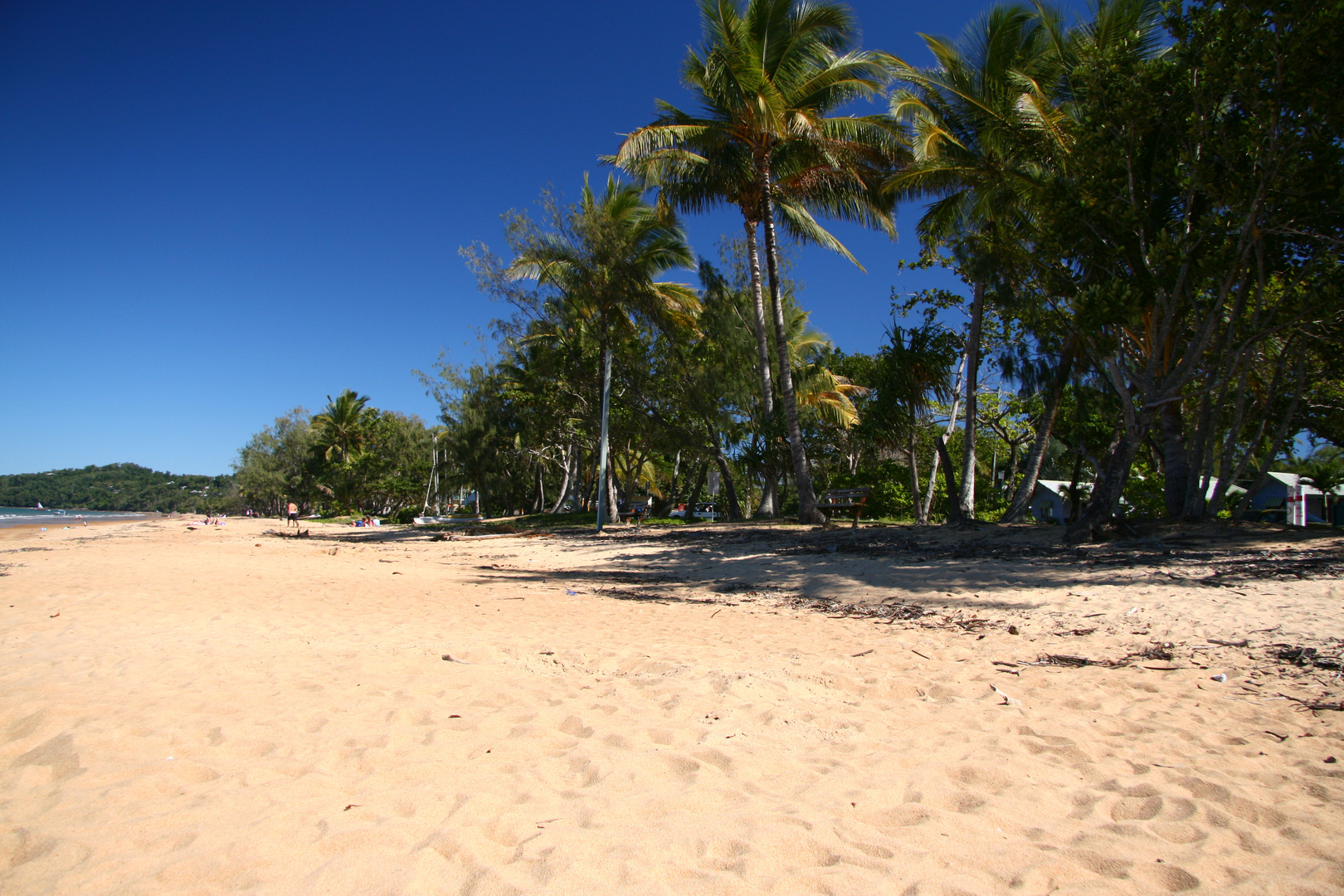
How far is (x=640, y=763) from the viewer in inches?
120

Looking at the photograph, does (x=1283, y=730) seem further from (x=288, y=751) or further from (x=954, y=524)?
(x=954, y=524)

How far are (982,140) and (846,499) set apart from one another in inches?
289

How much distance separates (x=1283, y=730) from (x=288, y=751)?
16.2ft

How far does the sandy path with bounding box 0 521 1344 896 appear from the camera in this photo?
223 cm

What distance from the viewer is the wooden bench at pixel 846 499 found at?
13.3m

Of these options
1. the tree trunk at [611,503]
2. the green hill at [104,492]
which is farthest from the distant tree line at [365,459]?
the green hill at [104,492]

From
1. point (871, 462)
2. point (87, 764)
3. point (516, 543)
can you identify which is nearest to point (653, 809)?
point (87, 764)

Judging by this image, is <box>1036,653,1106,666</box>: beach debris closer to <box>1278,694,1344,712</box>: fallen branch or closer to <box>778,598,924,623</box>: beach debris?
<box>1278,694,1344,712</box>: fallen branch

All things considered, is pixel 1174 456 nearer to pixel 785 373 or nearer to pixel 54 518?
pixel 785 373

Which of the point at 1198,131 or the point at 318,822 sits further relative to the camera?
the point at 1198,131

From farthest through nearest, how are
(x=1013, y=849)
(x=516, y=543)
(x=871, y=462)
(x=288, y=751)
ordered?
(x=871, y=462), (x=516, y=543), (x=288, y=751), (x=1013, y=849)

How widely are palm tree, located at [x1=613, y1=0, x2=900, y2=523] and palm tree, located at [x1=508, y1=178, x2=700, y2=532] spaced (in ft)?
8.26

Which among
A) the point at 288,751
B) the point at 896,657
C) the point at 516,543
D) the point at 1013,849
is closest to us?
the point at 1013,849

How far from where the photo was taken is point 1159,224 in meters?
9.96
